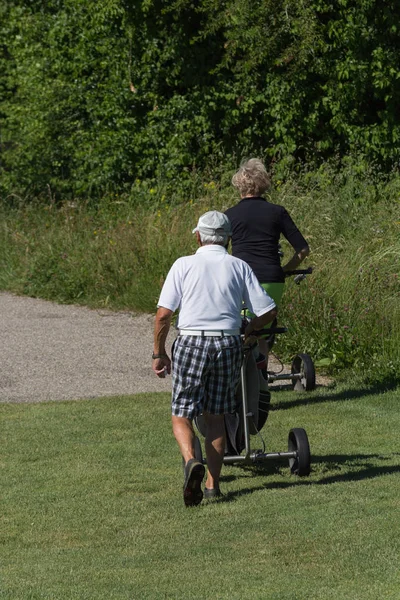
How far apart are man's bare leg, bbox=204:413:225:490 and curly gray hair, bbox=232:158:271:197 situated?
223 centimetres

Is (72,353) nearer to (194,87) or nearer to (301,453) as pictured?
(301,453)

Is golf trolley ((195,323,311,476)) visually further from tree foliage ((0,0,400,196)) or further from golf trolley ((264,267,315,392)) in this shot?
tree foliage ((0,0,400,196))

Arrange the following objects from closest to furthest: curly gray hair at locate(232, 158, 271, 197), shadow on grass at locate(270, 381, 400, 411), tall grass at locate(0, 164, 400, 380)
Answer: curly gray hair at locate(232, 158, 271, 197) → shadow on grass at locate(270, 381, 400, 411) → tall grass at locate(0, 164, 400, 380)

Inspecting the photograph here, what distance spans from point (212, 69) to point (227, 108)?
30.4 inches

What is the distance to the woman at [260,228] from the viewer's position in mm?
8117

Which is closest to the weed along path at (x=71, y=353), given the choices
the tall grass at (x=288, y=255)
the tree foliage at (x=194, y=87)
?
the tall grass at (x=288, y=255)

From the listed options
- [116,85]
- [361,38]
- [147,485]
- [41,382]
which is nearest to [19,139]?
[116,85]

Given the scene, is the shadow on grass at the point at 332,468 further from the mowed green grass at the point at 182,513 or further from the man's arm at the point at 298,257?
the man's arm at the point at 298,257

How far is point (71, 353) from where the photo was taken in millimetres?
11758

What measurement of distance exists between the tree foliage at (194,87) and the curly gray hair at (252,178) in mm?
9656

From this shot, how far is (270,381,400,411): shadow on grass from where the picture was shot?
30.3 feet

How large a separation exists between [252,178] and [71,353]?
4324 mm

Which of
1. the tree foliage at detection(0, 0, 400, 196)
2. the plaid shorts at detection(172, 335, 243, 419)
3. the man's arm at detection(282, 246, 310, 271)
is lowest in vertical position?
the plaid shorts at detection(172, 335, 243, 419)

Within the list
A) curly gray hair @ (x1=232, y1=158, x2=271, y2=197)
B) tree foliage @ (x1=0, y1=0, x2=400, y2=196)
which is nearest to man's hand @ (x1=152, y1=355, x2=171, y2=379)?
curly gray hair @ (x1=232, y1=158, x2=271, y2=197)
